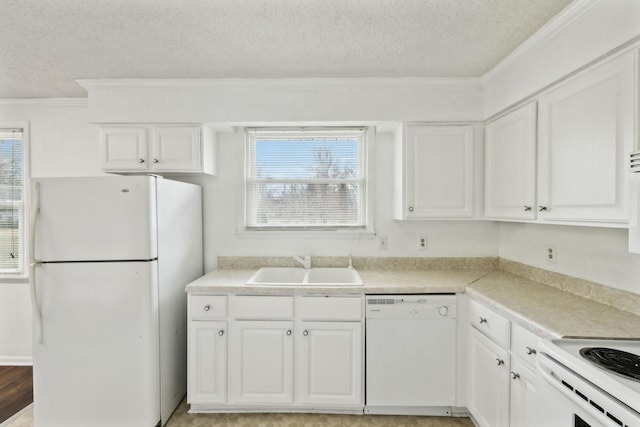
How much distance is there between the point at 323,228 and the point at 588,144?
1798mm

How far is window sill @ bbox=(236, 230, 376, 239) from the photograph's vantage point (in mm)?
2637

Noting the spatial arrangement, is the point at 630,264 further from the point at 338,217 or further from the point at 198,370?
the point at 198,370

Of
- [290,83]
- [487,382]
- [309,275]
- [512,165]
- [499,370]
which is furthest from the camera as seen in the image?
[309,275]

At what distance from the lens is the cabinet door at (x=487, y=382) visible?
163 cm

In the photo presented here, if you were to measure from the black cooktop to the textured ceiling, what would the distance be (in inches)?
61.5

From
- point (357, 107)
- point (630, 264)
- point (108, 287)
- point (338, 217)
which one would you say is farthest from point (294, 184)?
point (630, 264)

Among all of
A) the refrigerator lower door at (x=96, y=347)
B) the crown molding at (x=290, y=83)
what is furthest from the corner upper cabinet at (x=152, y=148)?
the refrigerator lower door at (x=96, y=347)

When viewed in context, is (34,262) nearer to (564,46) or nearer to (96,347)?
(96,347)

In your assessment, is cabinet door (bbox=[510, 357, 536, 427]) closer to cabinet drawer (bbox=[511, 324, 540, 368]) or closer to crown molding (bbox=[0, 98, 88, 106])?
cabinet drawer (bbox=[511, 324, 540, 368])

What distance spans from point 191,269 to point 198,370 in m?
0.73

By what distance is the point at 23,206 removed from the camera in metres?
2.74

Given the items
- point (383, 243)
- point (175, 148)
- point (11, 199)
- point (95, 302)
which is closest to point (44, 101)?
point (11, 199)

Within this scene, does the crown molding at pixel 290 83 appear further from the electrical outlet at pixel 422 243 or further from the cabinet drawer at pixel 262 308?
the cabinet drawer at pixel 262 308

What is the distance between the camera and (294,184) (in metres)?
2.70
